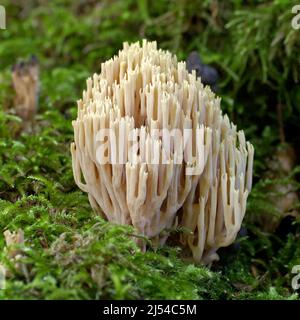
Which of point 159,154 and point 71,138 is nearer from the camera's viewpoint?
point 159,154

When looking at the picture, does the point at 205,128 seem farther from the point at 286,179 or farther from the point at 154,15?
the point at 154,15

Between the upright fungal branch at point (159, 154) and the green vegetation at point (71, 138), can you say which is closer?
the green vegetation at point (71, 138)

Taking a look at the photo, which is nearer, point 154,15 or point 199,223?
point 199,223

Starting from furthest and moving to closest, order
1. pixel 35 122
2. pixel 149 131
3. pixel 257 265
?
pixel 35 122, pixel 257 265, pixel 149 131
